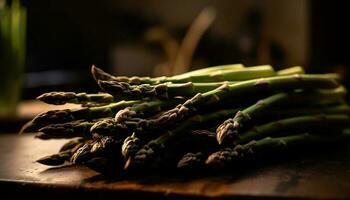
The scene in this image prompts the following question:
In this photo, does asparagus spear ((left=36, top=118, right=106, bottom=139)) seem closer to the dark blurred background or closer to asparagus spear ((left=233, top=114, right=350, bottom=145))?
asparagus spear ((left=233, top=114, right=350, bottom=145))

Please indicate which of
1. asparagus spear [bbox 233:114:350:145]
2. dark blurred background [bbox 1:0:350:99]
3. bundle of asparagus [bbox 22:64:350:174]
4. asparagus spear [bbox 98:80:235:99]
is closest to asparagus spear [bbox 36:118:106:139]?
bundle of asparagus [bbox 22:64:350:174]

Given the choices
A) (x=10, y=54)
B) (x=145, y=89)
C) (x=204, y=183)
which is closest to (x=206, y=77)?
(x=145, y=89)

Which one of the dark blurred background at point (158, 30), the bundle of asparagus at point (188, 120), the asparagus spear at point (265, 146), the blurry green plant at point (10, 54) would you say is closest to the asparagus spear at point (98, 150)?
the bundle of asparagus at point (188, 120)

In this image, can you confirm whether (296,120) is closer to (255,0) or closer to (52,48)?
(255,0)

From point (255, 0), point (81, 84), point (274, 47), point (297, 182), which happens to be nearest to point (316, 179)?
point (297, 182)

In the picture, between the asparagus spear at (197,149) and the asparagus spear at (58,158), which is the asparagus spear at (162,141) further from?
the asparagus spear at (58,158)
